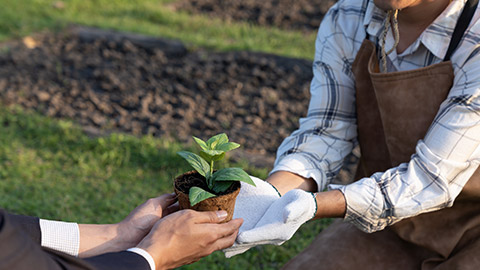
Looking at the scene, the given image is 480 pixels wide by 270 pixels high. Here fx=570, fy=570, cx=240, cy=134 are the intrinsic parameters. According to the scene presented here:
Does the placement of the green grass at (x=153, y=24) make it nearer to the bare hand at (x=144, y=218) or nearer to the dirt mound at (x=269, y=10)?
the dirt mound at (x=269, y=10)

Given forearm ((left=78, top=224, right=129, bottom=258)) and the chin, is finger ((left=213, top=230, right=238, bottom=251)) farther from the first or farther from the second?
the chin

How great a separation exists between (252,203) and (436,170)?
0.63m

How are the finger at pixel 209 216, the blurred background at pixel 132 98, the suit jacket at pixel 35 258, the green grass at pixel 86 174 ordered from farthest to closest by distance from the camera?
the blurred background at pixel 132 98 < the green grass at pixel 86 174 < the finger at pixel 209 216 < the suit jacket at pixel 35 258

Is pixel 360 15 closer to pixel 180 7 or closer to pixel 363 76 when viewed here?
pixel 363 76

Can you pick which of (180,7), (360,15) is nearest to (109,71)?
(180,7)

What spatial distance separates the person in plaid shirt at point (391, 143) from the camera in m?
1.88

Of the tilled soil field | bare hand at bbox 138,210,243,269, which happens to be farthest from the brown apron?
the tilled soil field

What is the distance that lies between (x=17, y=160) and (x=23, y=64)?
1713 millimetres

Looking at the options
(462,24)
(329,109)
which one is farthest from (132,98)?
(462,24)

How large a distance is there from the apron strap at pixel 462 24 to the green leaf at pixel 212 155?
86cm

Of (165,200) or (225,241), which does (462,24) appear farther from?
(165,200)

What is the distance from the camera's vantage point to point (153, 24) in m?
6.49

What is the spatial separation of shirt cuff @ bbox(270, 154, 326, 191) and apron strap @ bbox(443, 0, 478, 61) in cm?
64

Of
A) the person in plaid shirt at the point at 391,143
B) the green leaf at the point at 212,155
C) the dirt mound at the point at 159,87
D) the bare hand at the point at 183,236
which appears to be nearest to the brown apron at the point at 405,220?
the person in plaid shirt at the point at 391,143
